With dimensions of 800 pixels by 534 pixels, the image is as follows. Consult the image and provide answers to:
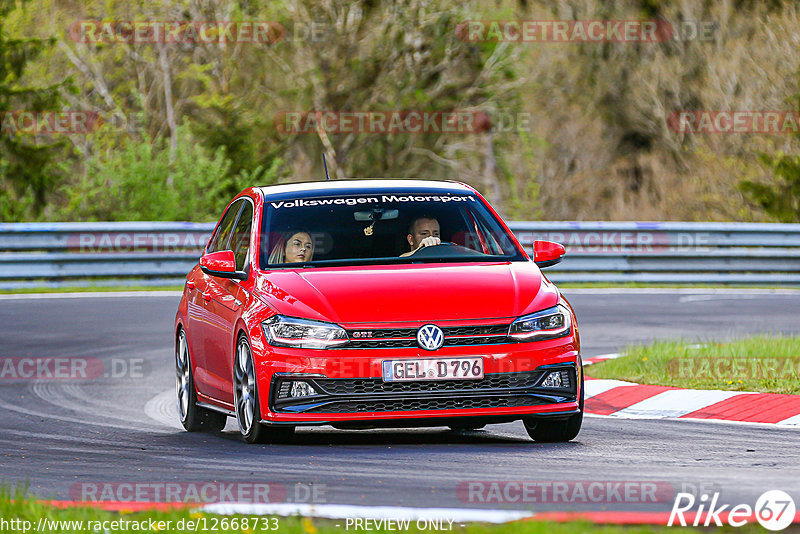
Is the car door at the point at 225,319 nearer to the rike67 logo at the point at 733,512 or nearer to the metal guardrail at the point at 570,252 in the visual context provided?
the rike67 logo at the point at 733,512

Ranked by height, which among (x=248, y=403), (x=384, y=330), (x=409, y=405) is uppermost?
(x=384, y=330)

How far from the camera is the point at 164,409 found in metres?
11.9

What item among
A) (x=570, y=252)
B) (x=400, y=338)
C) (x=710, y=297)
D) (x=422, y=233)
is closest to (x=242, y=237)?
(x=422, y=233)

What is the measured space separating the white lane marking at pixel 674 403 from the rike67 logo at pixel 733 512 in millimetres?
3959

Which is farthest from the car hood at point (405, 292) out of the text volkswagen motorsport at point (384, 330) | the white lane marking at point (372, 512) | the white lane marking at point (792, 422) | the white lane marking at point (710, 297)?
the white lane marking at point (710, 297)

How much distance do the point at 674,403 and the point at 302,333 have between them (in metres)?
3.46

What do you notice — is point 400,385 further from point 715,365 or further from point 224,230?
point 715,365

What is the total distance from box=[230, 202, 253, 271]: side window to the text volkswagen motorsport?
0.35ft

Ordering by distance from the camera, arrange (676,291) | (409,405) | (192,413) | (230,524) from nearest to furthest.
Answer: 1. (230,524)
2. (409,405)
3. (192,413)
4. (676,291)

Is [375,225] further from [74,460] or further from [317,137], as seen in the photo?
[317,137]

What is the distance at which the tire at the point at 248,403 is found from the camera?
8781 mm

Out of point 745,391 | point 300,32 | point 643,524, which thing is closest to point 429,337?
point 643,524

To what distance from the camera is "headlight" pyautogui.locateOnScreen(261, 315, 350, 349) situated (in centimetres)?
844

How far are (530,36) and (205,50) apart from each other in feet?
29.6
